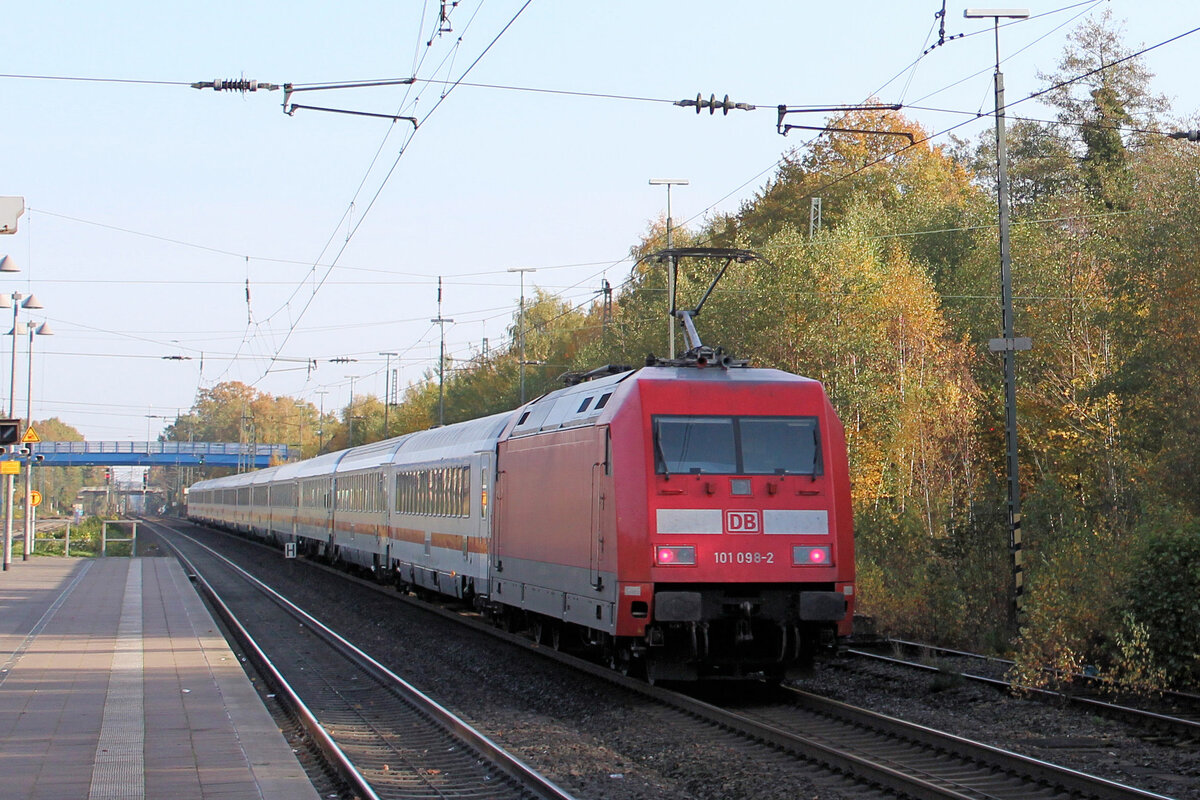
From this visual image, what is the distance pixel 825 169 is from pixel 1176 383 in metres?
38.5

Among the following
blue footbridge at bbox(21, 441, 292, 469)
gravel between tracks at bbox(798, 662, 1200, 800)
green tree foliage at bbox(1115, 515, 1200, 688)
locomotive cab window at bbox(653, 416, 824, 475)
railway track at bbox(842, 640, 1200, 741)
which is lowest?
gravel between tracks at bbox(798, 662, 1200, 800)

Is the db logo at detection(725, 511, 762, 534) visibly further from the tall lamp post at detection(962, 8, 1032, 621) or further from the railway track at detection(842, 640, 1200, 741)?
the tall lamp post at detection(962, 8, 1032, 621)

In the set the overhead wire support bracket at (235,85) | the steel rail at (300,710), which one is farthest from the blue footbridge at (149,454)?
the overhead wire support bracket at (235,85)

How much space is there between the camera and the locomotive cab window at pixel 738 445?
42.0 feet

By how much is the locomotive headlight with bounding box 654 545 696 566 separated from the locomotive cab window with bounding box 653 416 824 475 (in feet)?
2.43

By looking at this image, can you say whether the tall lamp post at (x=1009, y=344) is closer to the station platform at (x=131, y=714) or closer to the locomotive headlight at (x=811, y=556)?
the locomotive headlight at (x=811, y=556)

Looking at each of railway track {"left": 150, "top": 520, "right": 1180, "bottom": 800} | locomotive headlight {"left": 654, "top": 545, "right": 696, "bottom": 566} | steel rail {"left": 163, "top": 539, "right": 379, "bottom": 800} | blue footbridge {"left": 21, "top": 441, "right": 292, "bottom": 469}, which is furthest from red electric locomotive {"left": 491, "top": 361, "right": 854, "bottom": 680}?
blue footbridge {"left": 21, "top": 441, "right": 292, "bottom": 469}

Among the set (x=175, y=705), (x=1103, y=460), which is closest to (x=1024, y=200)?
(x=1103, y=460)

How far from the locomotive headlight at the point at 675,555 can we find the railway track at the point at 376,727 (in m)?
2.41

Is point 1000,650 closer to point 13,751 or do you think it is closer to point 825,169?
point 13,751

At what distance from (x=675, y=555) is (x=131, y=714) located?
17.1 feet

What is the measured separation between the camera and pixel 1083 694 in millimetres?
12930

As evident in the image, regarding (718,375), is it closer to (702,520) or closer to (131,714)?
(702,520)

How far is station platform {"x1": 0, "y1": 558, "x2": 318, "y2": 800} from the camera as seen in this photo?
29.0ft
